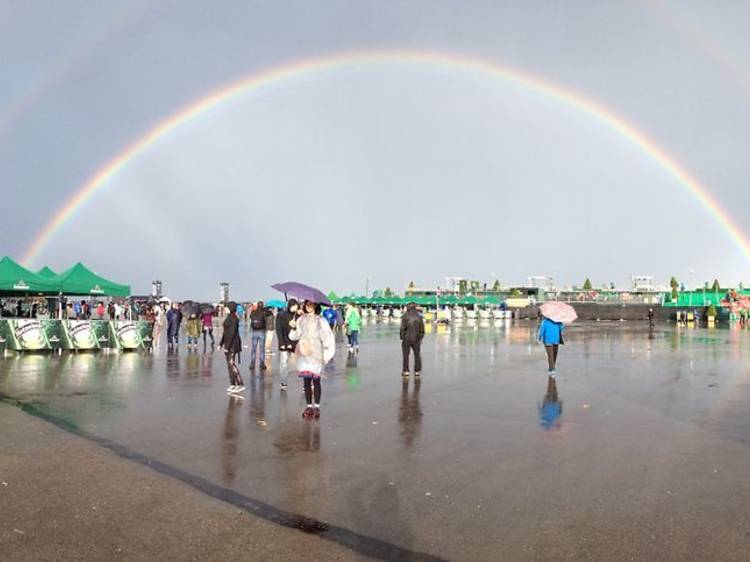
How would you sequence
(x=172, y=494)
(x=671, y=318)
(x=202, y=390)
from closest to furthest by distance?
(x=172, y=494)
(x=202, y=390)
(x=671, y=318)

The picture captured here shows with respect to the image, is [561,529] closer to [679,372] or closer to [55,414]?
[55,414]

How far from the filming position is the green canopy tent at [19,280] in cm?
2216

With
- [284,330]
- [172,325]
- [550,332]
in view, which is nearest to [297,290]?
[284,330]

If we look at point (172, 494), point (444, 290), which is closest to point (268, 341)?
point (172, 494)

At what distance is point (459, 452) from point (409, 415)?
2.40 m

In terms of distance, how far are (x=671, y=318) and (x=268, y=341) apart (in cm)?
6512

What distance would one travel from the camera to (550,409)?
10008mm

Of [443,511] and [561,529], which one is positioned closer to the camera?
[561,529]

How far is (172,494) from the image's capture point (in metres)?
5.45

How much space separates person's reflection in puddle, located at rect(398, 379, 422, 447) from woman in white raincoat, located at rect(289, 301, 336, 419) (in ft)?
4.34

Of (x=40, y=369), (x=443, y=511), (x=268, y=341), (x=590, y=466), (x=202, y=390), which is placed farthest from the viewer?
(x=268, y=341)

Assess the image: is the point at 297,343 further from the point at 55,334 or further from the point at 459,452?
the point at 55,334

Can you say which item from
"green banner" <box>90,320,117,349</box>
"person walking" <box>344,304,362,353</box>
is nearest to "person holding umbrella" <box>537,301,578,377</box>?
"person walking" <box>344,304,362,353</box>

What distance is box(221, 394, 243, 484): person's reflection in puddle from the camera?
20.1ft
